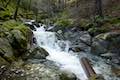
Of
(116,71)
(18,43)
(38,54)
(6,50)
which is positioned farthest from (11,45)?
(116,71)

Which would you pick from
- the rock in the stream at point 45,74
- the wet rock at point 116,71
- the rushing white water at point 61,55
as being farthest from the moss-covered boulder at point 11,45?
the wet rock at point 116,71

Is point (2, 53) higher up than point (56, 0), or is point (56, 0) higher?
point (56, 0)

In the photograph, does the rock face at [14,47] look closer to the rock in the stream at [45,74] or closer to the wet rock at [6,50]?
the wet rock at [6,50]

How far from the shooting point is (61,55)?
47.2 feet

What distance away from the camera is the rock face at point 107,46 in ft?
45.0

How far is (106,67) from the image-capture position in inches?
455

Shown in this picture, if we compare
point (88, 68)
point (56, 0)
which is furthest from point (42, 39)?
point (56, 0)

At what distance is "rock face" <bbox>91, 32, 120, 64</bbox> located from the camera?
45.0 ft

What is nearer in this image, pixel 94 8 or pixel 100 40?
pixel 100 40

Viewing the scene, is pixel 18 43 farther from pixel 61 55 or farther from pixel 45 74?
pixel 45 74

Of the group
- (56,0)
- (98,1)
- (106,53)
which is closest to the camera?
(106,53)

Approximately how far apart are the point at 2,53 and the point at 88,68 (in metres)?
4.59

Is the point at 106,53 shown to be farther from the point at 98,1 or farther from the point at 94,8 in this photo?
the point at 94,8

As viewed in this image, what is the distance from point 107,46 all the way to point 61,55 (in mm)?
3323
